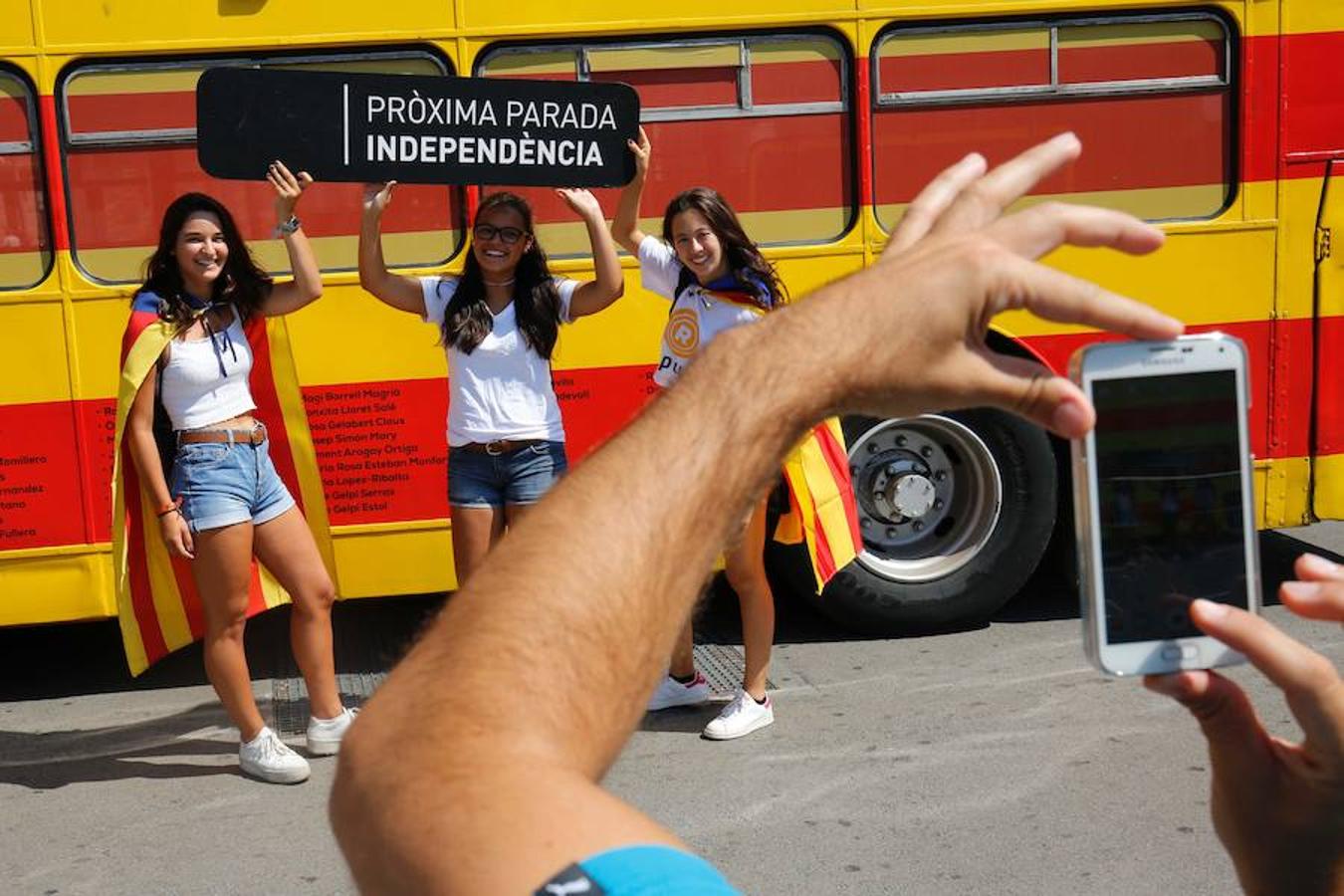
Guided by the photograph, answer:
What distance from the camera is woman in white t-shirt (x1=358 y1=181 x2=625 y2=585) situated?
5148mm

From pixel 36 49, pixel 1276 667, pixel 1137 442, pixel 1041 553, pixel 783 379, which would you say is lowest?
pixel 1041 553

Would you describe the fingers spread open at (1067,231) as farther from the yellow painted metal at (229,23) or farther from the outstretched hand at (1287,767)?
the yellow painted metal at (229,23)

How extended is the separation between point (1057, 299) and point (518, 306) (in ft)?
13.9

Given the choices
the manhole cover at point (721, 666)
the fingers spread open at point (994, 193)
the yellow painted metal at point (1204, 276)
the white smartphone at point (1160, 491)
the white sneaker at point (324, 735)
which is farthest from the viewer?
the yellow painted metal at point (1204, 276)

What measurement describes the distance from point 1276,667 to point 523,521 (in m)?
0.61

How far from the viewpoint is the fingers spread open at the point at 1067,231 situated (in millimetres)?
1132

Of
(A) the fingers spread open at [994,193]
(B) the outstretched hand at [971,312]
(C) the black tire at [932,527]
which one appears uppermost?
(A) the fingers spread open at [994,193]

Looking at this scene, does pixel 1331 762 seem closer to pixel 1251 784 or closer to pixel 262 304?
pixel 1251 784

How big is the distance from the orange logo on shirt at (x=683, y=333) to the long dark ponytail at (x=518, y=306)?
15.6 inches

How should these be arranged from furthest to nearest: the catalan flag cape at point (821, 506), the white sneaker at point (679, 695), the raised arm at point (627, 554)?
1. the white sneaker at point (679, 695)
2. the catalan flag cape at point (821, 506)
3. the raised arm at point (627, 554)

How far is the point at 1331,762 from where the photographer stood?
4.23ft

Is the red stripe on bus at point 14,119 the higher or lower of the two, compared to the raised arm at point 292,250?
higher

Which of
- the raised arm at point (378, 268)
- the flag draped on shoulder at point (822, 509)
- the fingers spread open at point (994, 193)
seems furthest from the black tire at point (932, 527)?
the fingers spread open at point (994, 193)

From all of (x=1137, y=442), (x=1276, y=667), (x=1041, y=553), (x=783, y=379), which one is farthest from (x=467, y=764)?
(x=1041, y=553)
